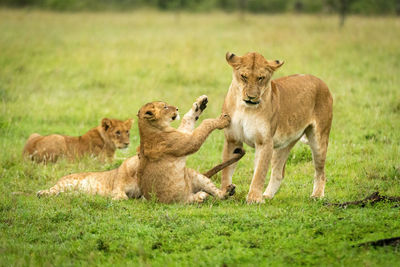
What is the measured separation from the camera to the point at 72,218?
576 centimetres

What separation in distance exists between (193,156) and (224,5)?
3617cm

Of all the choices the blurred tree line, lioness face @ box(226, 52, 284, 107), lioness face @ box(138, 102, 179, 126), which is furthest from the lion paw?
the blurred tree line

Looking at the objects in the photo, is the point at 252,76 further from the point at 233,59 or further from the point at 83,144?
the point at 83,144

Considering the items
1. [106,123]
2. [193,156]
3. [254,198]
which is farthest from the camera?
[106,123]

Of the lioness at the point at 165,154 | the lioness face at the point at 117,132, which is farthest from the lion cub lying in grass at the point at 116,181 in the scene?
the lioness face at the point at 117,132

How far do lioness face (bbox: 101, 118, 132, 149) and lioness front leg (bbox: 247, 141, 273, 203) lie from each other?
327 centimetres

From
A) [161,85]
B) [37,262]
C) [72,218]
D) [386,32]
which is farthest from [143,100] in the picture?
[386,32]

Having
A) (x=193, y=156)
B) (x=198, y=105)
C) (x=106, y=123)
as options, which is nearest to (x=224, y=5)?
(x=106, y=123)

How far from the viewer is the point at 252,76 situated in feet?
18.5

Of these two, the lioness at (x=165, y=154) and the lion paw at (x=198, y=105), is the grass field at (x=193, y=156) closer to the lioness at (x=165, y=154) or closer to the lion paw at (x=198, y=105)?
the lioness at (x=165, y=154)

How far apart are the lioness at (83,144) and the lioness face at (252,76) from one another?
11.0 feet

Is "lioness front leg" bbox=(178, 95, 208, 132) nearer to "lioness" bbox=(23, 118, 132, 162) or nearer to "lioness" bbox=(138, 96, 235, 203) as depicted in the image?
"lioness" bbox=(138, 96, 235, 203)

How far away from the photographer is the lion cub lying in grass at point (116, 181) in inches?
252

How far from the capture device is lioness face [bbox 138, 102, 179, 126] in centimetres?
605
